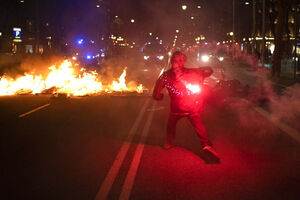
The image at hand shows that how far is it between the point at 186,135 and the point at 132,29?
9632 cm

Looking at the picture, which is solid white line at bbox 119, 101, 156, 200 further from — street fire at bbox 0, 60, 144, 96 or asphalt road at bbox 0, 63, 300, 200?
street fire at bbox 0, 60, 144, 96

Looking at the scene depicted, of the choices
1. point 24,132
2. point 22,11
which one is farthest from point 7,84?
point 22,11

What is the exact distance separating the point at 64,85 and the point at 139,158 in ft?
54.1

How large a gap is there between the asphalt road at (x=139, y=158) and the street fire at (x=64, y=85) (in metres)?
7.96

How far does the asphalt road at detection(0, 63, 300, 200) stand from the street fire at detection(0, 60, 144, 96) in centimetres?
796

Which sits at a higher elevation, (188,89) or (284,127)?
(188,89)

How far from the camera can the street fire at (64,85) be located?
71.5ft

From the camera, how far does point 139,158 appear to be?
7879 mm

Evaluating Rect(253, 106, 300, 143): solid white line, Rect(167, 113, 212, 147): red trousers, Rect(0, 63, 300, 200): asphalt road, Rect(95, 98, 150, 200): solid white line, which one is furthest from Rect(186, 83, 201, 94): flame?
Rect(253, 106, 300, 143): solid white line

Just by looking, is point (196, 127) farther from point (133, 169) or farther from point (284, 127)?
point (284, 127)

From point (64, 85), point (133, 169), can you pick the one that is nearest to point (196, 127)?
point (133, 169)

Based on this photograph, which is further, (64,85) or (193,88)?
(64,85)

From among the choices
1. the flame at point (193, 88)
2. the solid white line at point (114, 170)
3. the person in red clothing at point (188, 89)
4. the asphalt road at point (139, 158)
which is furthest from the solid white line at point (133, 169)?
the flame at point (193, 88)

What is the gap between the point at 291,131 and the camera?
10.6 meters
